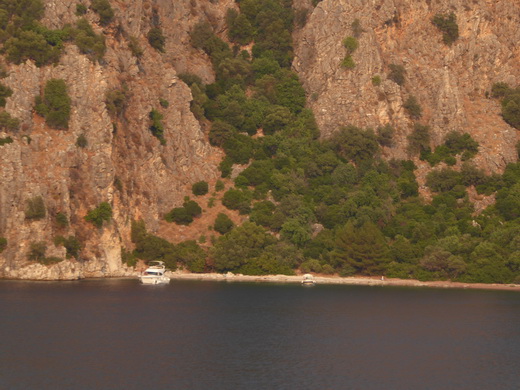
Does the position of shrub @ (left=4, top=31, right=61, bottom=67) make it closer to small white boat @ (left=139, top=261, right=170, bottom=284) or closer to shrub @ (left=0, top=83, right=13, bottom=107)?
shrub @ (left=0, top=83, right=13, bottom=107)

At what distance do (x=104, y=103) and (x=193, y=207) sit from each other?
19983 mm

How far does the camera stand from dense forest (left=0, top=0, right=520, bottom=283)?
10562 cm

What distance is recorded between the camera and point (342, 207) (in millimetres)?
114938

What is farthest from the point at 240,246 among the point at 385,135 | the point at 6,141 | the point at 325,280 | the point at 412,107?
the point at 412,107

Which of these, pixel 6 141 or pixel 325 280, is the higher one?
pixel 6 141

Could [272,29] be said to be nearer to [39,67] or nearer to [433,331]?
[39,67]

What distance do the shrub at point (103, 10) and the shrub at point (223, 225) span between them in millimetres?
34664

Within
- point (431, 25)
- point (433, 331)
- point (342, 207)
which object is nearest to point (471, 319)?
point (433, 331)

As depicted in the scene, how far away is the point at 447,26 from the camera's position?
13625 centimetres

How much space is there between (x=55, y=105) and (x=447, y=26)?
72.1m

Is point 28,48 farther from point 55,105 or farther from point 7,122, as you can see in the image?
point 7,122

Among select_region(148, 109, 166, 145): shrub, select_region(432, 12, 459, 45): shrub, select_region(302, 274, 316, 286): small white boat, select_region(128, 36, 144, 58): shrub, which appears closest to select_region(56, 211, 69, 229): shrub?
select_region(148, 109, 166, 145): shrub

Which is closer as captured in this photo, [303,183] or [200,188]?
[200,188]

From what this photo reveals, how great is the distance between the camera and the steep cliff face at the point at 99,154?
306ft
